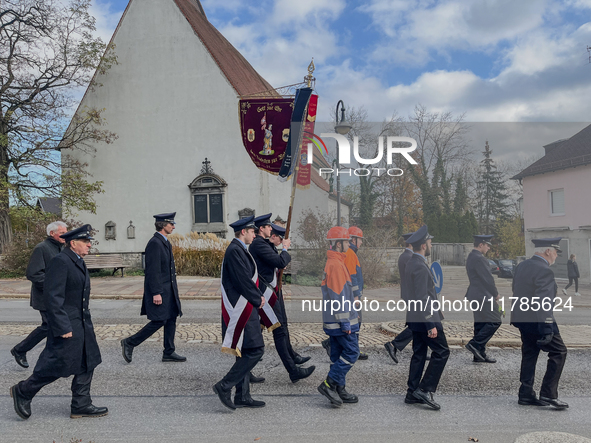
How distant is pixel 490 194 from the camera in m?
10.6

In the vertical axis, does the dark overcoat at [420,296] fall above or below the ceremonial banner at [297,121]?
below

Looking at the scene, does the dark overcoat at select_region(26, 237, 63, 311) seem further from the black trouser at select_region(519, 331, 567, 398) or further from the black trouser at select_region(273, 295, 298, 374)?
the black trouser at select_region(519, 331, 567, 398)

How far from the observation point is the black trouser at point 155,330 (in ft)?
21.8

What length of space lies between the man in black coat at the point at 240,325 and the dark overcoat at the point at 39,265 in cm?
267

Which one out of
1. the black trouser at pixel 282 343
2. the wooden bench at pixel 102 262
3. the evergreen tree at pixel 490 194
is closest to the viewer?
the black trouser at pixel 282 343

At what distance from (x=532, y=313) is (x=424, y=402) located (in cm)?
139

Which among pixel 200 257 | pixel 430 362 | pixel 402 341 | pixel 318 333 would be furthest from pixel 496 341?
pixel 200 257

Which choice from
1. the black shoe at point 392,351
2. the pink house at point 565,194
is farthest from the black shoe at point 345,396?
the pink house at point 565,194

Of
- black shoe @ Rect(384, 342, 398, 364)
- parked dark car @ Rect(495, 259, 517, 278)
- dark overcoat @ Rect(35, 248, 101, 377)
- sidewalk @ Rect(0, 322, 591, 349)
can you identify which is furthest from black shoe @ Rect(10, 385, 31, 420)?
parked dark car @ Rect(495, 259, 517, 278)

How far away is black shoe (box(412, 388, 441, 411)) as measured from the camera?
496 cm

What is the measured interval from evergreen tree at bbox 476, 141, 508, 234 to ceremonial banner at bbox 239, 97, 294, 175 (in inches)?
163

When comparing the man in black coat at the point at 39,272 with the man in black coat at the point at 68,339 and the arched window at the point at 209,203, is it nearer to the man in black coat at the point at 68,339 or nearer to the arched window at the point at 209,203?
the man in black coat at the point at 68,339

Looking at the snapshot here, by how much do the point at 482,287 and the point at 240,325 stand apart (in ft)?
12.2

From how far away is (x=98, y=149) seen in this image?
78.8ft
